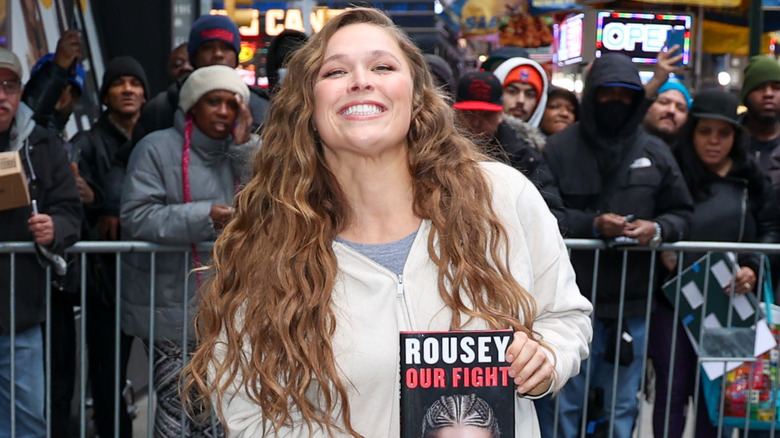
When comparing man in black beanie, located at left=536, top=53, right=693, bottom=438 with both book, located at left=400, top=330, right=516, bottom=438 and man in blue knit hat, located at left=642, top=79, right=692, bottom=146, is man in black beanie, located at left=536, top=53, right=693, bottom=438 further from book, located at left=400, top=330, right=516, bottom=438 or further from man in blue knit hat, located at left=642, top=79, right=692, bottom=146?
book, located at left=400, top=330, right=516, bottom=438

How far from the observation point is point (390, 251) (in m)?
2.58

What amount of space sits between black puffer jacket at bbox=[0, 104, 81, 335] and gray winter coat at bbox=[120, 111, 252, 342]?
0.29m

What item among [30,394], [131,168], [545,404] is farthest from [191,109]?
[545,404]

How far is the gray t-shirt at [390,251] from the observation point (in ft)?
8.36

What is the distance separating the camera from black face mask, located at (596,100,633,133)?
17.1 feet

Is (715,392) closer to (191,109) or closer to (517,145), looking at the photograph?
(517,145)

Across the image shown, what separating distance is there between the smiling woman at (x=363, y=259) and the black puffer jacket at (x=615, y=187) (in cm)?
228

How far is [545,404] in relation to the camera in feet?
16.8

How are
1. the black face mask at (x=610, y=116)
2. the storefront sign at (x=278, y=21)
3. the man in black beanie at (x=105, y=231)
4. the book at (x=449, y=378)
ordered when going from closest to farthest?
the book at (x=449, y=378) < the black face mask at (x=610, y=116) < the man in black beanie at (x=105, y=231) < the storefront sign at (x=278, y=21)

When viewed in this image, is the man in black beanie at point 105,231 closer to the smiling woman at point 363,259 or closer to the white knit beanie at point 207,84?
the white knit beanie at point 207,84

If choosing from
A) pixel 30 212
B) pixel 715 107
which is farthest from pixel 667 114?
pixel 30 212

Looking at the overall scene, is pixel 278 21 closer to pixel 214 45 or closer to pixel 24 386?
pixel 214 45

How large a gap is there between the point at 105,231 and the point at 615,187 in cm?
280

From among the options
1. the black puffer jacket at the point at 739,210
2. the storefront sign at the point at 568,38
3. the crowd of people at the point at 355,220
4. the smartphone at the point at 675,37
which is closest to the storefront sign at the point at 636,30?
the smartphone at the point at 675,37
